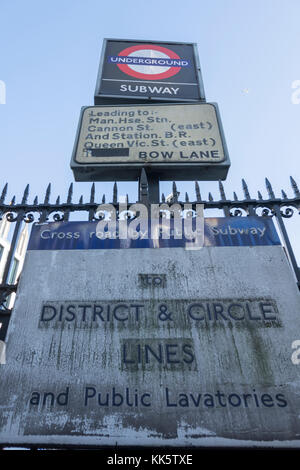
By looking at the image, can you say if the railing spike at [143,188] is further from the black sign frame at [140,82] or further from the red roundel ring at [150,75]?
the red roundel ring at [150,75]

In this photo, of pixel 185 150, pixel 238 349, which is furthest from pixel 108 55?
pixel 238 349

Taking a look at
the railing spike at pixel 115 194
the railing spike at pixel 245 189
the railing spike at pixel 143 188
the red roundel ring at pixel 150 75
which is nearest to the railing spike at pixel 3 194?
the railing spike at pixel 115 194

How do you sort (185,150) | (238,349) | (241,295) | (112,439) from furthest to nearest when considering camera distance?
1. (185,150)
2. (241,295)
3. (238,349)
4. (112,439)

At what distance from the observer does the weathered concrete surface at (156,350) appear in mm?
2955

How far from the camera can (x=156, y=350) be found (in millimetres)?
3449

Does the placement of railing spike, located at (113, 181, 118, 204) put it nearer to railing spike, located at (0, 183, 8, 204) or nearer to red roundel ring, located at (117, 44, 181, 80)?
railing spike, located at (0, 183, 8, 204)

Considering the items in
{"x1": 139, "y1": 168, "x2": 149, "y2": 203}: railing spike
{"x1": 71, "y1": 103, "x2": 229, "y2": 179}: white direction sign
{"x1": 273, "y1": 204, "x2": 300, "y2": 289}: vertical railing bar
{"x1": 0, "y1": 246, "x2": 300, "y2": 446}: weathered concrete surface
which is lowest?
{"x1": 0, "y1": 246, "x2": 300, "y2": 446}: weathered concrete surface

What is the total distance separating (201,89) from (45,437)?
728 cm

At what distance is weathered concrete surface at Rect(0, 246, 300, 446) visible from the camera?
2955mm

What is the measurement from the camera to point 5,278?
160 inches

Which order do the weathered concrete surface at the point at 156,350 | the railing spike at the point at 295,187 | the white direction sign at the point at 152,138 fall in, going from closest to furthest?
1. the weathered concrete surface at the point at 156,350
2. the railing spike at the point at 295,187
3. the white direction sign at the point at 152,138

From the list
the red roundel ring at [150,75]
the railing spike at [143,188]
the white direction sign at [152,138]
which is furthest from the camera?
the red roundel ring at [150,75]

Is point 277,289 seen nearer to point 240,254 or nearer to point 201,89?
point 240,254

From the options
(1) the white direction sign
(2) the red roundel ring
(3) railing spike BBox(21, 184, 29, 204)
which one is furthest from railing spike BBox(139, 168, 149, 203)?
(2) the red roundel ring
